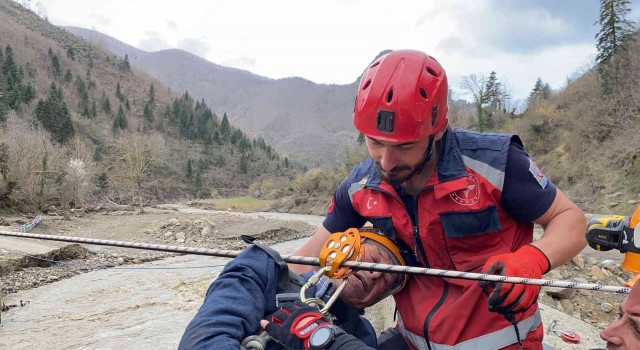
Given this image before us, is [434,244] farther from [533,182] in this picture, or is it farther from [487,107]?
[487,107]

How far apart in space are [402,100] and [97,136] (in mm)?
87338

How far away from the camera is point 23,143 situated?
111 ft

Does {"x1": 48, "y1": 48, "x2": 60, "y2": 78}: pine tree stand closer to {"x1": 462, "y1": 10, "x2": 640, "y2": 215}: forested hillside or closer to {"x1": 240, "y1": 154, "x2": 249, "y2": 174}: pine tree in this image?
{"x1": 240, "y1": 154, "x2": 249, "y2": 174}: pine tree

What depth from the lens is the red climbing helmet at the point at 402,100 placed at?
2.19 meters

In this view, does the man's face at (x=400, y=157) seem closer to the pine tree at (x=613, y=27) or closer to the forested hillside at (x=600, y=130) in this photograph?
the forested hillside at (x=600, y=130)

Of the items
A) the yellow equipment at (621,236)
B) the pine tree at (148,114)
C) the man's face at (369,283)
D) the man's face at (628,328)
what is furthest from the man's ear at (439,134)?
the pine tree at (148,114)

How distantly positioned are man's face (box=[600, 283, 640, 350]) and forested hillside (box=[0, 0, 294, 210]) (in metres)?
30.3

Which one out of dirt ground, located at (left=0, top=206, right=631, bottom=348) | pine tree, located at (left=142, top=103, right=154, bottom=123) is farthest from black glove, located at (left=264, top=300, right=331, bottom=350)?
pine tree, located at (left=142, top=103, right=154, bottom=123)

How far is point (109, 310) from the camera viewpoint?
29.0ft

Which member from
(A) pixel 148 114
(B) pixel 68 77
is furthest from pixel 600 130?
(B) pixel 68 77

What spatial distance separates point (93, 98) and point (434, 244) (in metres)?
115

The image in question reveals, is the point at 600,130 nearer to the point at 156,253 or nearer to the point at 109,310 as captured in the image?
the point at 156,253

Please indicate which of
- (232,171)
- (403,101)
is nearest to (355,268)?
(403,101)

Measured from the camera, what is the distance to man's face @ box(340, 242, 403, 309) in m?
2.21
